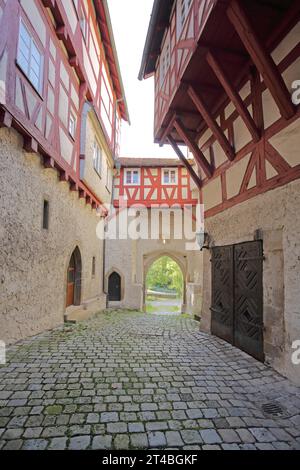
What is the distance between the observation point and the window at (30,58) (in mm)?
4645

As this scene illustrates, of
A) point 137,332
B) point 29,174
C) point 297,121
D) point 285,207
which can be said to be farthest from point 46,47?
point 137,332

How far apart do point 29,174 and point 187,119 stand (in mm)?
4210

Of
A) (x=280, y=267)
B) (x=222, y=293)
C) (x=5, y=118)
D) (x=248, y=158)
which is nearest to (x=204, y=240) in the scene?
(x=222, y=293)

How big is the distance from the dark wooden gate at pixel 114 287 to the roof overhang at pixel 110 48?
9434 mm

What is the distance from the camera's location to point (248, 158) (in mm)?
4840

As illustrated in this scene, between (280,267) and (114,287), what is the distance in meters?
11.4

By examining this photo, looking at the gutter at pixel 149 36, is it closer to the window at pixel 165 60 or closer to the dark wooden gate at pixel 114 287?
the window at pixel 165 60

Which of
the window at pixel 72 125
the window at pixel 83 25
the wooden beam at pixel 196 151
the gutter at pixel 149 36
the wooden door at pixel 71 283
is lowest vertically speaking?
the wooden door at pixel 71 283

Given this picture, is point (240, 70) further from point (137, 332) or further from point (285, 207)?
point (137, 332)

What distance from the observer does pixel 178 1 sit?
6.18m

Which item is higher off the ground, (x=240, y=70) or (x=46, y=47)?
(x=46, y=47)

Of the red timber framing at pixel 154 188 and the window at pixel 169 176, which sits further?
the window at pixel 169 176

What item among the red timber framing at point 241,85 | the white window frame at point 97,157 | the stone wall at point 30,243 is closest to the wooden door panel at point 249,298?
the red timber framing at point 241,85

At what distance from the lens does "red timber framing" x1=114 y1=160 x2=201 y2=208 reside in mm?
13875
